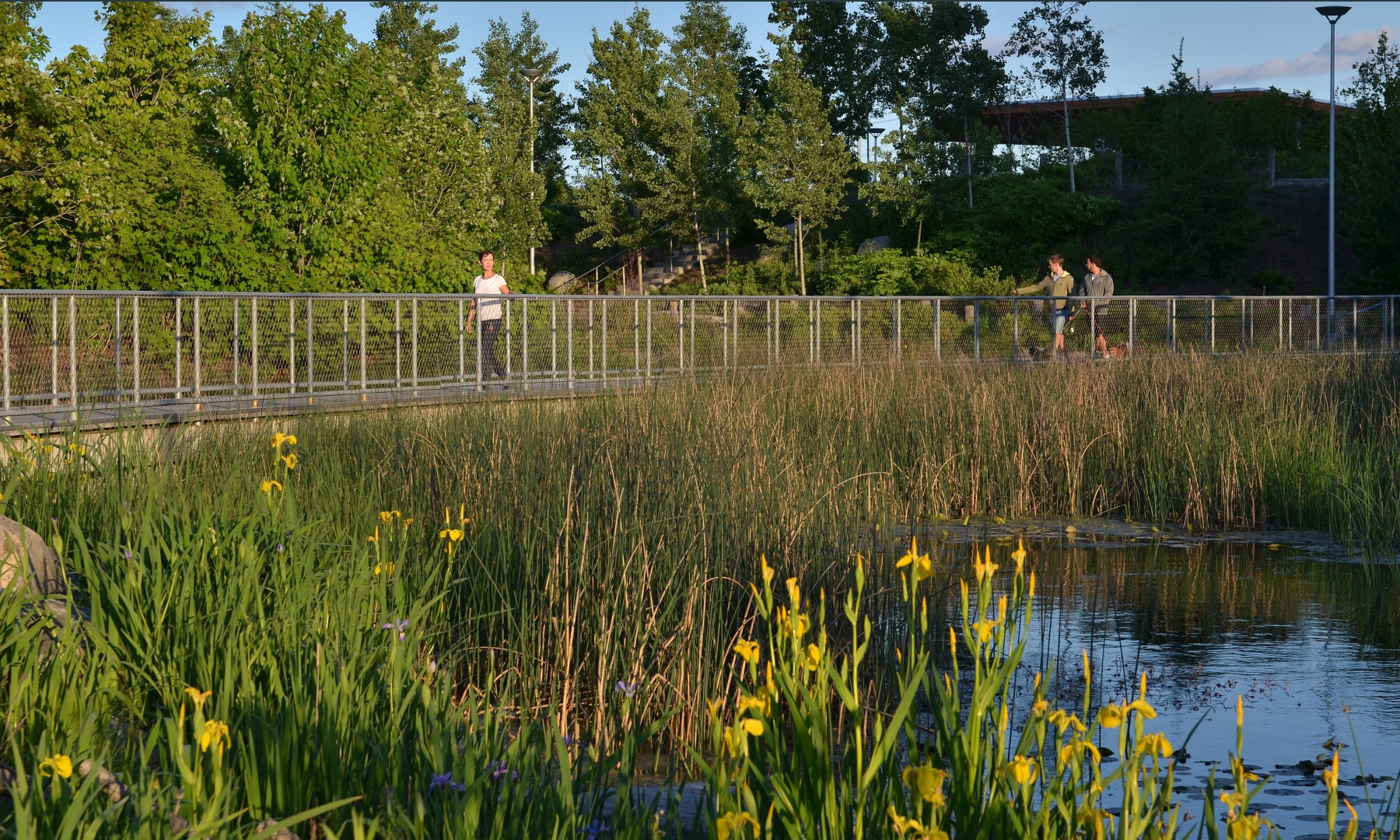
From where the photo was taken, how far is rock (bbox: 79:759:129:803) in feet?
9.52

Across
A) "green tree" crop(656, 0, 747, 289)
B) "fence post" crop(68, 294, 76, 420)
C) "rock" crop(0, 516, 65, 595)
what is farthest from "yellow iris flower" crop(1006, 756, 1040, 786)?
"green tree" crop(656, 0, 747, 289)

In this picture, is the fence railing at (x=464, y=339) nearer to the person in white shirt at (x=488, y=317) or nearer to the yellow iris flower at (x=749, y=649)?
the person in white shirt at (x=488, y=317)

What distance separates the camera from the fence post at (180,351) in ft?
41.0

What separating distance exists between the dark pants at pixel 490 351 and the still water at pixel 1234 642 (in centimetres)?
717

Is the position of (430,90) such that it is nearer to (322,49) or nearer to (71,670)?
(322,49)

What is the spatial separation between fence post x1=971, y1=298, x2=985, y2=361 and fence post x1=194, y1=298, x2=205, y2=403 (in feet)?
34.9

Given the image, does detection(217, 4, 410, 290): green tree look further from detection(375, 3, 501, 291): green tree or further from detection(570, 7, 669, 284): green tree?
detection(570, 7, 669, 284): green tree

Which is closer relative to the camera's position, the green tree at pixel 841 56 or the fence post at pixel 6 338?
the fence post at pixel 6 338

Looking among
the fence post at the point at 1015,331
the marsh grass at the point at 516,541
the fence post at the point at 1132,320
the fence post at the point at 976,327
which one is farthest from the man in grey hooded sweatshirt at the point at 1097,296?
the marsh grass at the point at 516,541

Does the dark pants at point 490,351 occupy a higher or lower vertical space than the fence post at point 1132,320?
lower

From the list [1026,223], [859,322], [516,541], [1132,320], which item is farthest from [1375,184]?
[516,541]

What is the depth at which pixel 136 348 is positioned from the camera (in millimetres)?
12234

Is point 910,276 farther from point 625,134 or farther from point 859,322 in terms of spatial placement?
point 859,322

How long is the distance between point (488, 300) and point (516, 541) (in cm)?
981
